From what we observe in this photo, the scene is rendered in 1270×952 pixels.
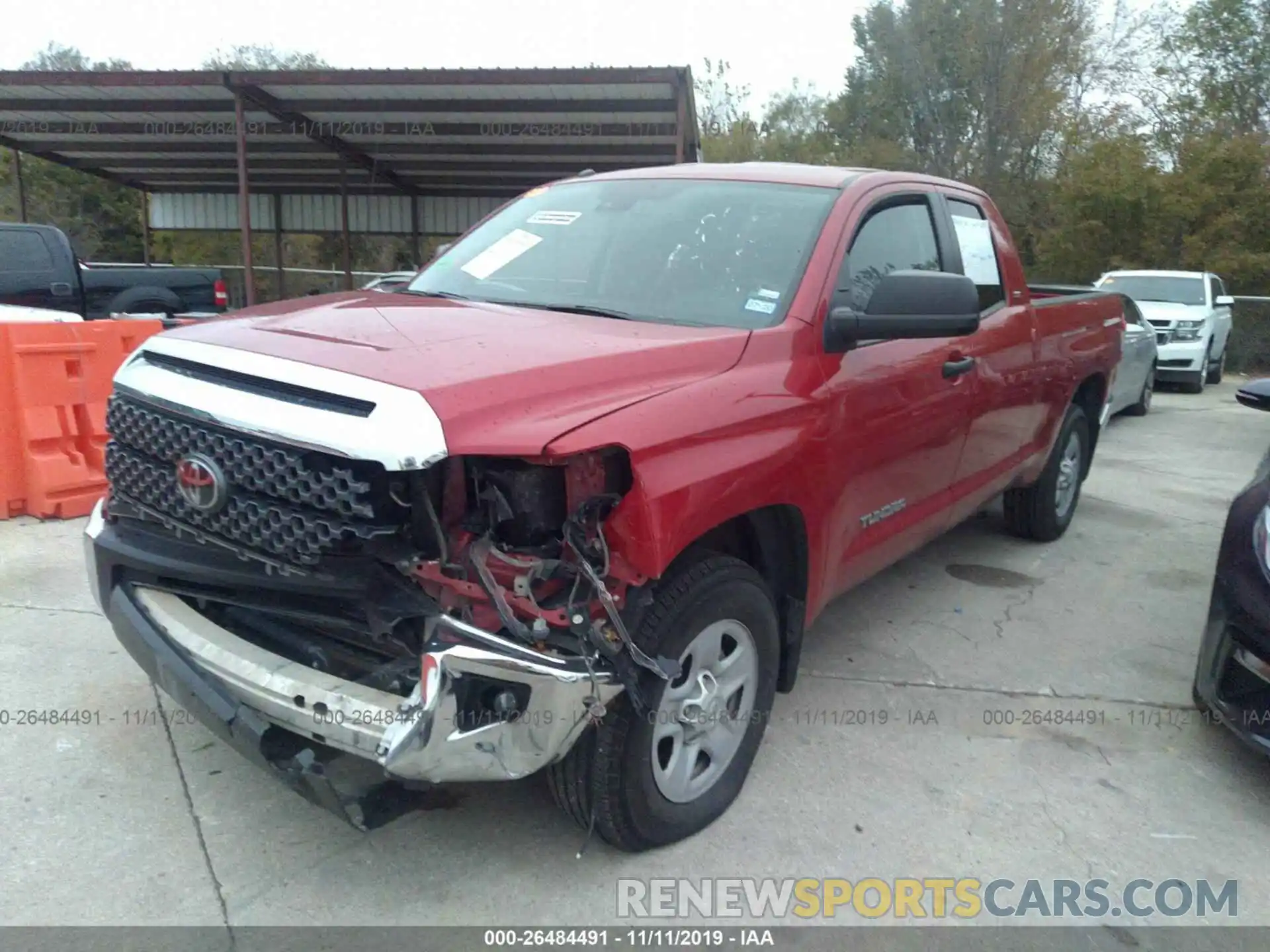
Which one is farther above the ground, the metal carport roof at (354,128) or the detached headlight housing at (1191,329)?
the metal carport roof at (354,128)

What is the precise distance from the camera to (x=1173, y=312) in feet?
47.7

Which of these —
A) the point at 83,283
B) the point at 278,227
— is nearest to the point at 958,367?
the point at 83,283

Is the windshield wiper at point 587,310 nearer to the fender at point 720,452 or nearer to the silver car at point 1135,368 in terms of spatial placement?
the fender at point 720,452

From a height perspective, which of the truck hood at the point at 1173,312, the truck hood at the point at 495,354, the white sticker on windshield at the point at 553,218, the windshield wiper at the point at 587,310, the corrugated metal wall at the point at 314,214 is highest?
the corrugated metal wall at the point at 314,214

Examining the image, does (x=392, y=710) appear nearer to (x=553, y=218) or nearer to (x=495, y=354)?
(x=495, y=354)

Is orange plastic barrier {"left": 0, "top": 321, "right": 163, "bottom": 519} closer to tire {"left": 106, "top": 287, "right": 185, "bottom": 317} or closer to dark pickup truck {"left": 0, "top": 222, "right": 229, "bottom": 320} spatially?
dark pickup truck {"left": 0, "top": 222, "right": 229, "bottom": 320}

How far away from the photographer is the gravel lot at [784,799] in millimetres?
2854

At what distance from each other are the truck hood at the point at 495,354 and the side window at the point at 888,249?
2.41 feet

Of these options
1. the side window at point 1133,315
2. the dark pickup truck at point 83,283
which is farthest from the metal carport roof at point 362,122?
the side window at point 1133,315

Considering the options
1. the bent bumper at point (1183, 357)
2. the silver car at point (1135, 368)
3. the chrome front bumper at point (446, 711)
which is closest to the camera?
the chrome front bumper at point (446, 711)

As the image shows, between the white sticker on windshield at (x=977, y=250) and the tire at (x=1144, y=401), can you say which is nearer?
the white sticker on windshield at (x=977, y=250)

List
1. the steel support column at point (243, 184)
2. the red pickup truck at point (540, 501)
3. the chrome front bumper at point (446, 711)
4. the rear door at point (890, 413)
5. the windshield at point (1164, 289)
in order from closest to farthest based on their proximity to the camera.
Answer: the chrome front bumper at point (446, 711) → the red pickup truck at point (540, 501) → the rear door at point (890, 413) → the steel support column at point (243, 184) → the windshield at point (1164, 289)

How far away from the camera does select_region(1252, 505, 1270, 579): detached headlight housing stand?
11.1 ft

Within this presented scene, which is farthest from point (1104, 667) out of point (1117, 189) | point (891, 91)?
point (891, 91)
